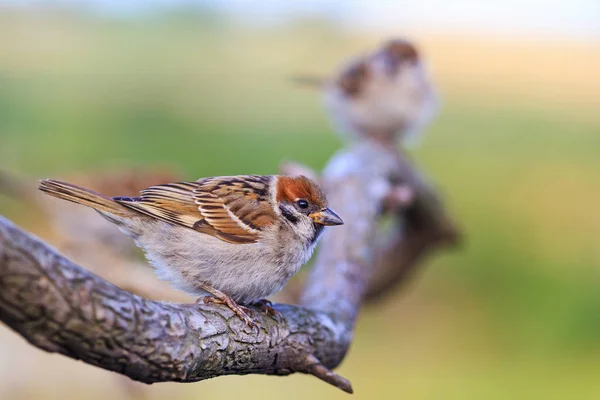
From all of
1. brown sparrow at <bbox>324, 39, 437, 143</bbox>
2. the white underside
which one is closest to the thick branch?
the white underside

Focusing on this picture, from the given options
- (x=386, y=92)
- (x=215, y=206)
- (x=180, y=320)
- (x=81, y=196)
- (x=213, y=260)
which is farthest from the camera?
(x=386, y=92)

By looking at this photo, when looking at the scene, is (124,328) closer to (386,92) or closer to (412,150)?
(386,92)

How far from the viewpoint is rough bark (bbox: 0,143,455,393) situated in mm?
1496

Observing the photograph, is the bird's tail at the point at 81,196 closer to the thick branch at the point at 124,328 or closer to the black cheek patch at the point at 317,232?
the thick branch at the point at 124,328

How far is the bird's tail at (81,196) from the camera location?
6.93 feet

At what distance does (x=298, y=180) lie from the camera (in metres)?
2.52

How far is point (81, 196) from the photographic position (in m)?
2.18

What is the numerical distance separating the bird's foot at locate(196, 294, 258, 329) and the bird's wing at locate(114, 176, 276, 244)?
0.18m

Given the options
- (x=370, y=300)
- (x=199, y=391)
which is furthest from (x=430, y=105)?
(x=199, y=391)

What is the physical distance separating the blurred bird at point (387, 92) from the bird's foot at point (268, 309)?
230 centimetres

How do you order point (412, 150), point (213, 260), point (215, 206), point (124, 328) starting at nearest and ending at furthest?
point (124, 328)
point (213, 260)
point (215, 206)
point (412, 150)

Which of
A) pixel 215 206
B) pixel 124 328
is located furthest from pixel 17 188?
pixel 124 328

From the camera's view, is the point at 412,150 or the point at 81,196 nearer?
the point at 81,196

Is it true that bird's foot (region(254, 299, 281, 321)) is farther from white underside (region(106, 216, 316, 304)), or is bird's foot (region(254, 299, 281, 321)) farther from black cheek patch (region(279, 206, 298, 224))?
black cheek patch (region(279, 206, 298, 224))
